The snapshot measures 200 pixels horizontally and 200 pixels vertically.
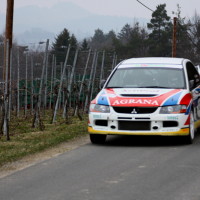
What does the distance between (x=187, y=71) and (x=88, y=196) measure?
637 centimetres

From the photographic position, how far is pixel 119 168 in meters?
8.98

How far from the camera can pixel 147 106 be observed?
11062mm

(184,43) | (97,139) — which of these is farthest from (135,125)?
(184,43)

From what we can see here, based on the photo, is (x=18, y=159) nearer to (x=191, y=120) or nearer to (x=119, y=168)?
(x=119, y=168)

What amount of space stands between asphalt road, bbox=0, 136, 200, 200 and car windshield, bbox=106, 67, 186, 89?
134 centimetres

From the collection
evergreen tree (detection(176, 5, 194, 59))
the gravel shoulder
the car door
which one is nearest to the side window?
the car door

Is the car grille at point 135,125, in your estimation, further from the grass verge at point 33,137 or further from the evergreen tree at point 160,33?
the evergreen tree at point 160,33

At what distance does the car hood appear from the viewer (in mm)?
11156

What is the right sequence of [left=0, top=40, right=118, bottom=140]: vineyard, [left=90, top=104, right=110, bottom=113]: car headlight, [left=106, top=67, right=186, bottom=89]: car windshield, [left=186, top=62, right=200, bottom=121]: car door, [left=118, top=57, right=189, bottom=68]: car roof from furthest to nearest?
[left=0, top=40, right=118, bottom=140]: vineyard < [left=118, top=57, right=189, bottom=68]: car roof < [left=186, top=62, right=200, bottom=121]: car door < [left=106, top=67, right=186, bottom=89]: car windshield < [left=90, top=104, right=110, bottom=113]: car headlight

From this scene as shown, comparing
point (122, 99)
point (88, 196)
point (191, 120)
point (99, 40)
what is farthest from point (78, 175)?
point (99, 40)

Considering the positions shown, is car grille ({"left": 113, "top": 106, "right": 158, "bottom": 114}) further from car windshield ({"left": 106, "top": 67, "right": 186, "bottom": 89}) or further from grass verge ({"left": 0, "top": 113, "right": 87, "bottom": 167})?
grass verge ({"left": 0, "top": 113, "right": 87, "bottom": 167})

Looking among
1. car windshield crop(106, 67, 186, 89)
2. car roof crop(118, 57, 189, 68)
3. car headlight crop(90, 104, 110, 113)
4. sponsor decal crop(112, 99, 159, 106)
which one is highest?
car roof crop(118, 57, 189, 68)

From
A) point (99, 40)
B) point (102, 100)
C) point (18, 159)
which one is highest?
point (99, 40)

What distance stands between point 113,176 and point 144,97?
10.7 feet
